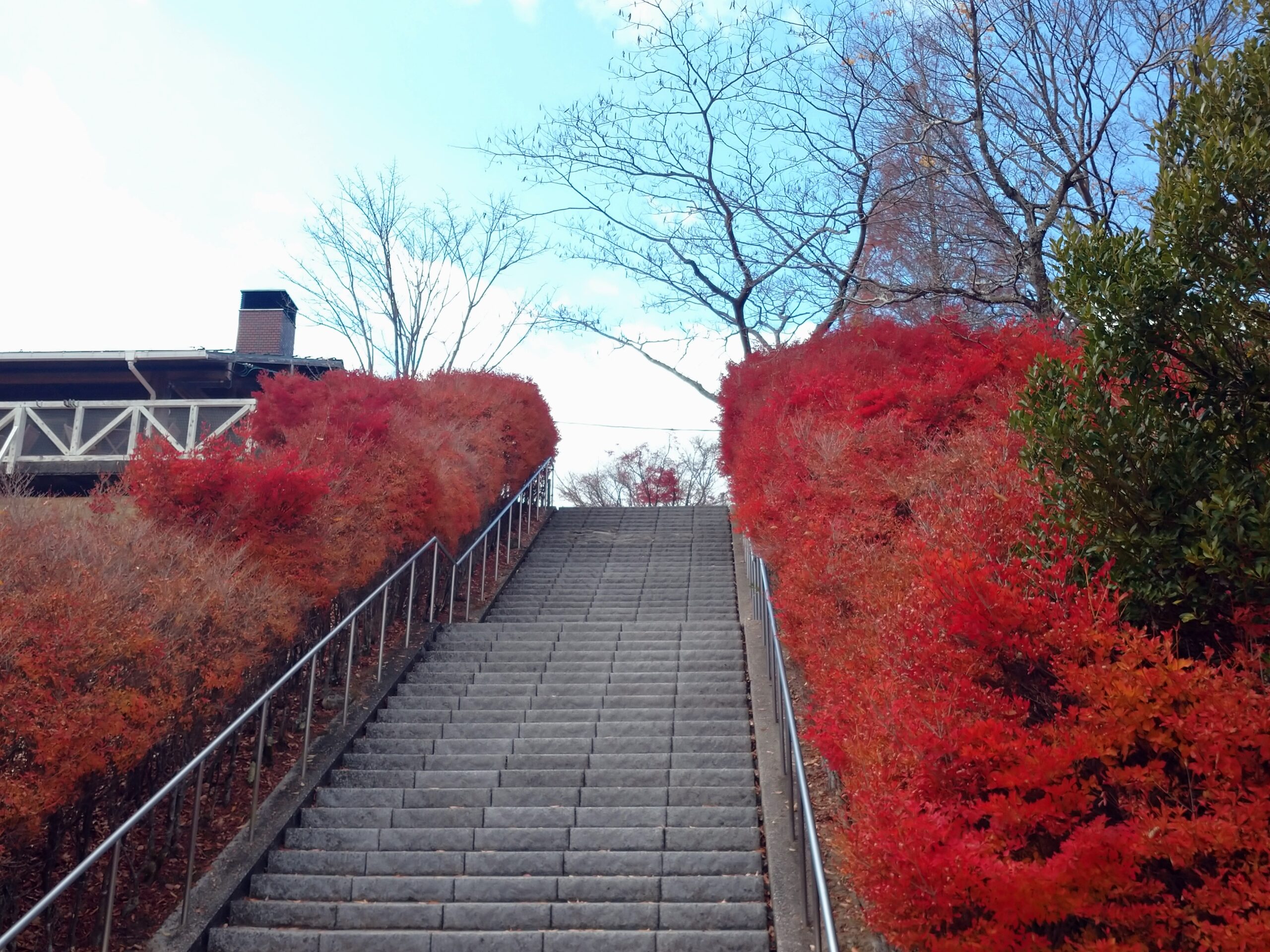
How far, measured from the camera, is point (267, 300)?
18.8 m

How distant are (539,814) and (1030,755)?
11.6 ft

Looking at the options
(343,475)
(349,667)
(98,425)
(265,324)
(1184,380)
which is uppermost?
(265,324)

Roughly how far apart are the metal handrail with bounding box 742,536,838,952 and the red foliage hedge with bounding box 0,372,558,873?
3.55 meters

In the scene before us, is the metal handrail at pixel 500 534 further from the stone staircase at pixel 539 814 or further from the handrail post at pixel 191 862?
the handrail post at pixel 191 862

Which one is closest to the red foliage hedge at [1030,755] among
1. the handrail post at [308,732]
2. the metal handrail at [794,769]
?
the metal handrail at [794,769]

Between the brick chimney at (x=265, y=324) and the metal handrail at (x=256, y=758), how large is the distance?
30.3 feet

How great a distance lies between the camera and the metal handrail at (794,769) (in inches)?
153

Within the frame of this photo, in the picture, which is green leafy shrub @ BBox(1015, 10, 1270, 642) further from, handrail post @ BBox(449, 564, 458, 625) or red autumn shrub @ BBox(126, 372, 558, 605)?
handrail post @ BBox(449, 564, 458, 625)

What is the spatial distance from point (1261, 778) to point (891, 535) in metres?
3.85

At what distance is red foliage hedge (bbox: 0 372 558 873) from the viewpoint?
15.3ft

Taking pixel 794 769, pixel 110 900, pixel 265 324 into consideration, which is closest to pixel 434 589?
pixel 794 769

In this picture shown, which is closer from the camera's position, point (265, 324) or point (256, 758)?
point (256, 758)

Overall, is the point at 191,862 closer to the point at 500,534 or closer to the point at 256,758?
the point at 256,758

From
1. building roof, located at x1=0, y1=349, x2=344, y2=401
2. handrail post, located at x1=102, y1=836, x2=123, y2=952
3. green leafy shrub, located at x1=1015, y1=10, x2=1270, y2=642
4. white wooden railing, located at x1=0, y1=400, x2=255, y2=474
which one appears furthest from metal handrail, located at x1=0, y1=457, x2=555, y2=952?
building roof, located at x1=0, y1=349, x2=344, y2=401
